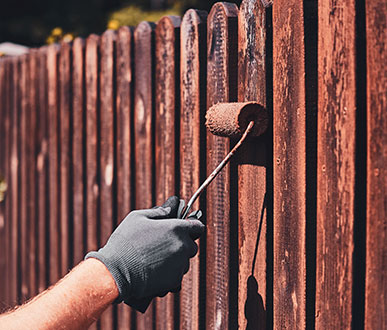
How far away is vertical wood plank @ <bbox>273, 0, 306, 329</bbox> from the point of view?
6.10ft

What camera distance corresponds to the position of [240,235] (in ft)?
7.17

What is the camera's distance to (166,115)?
2.72 meters

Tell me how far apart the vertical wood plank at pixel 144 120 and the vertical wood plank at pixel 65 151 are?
784mm

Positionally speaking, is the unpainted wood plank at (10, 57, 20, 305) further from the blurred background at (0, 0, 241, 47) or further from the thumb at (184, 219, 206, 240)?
the blurred background at (0, 0, 241, 47)

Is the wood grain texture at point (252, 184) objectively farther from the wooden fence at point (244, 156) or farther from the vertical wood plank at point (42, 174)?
the vertical wood plank at point (42, 174)

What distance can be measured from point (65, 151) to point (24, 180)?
2.10 ft

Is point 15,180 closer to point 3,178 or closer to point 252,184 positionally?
point 3,178

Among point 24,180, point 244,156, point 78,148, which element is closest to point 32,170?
point 24,180

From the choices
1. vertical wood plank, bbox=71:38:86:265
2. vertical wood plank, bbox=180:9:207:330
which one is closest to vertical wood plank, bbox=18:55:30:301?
vertical wood plank, bbox=71:38:86:265

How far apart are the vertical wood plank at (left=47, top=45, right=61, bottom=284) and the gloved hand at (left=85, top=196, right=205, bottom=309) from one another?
1.88 m

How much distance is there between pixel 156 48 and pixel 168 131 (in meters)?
0.42

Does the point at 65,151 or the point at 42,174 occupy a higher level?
the point at 65,151

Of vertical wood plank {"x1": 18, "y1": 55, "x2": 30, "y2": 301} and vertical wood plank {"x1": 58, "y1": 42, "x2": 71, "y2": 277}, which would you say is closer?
vertical wood plank {"x1": 58, "y1": 42, "x2": 71, "y2": 277}

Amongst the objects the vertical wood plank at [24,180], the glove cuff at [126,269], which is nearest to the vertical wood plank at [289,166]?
the glove cuff at [126,269]
